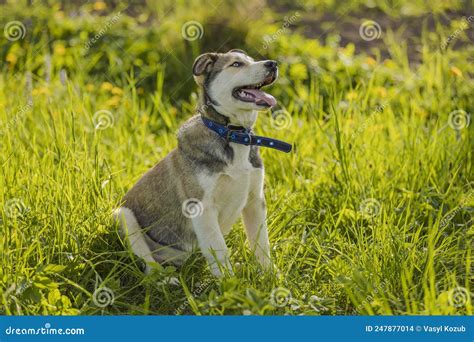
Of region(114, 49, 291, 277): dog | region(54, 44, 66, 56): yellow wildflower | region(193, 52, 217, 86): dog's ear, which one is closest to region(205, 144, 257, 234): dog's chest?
region(114, 49, 291, 277): dog

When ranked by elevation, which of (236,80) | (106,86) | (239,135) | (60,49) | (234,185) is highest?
(236,80)

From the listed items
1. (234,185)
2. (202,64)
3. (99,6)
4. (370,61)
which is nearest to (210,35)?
(99,6)

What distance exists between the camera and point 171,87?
6.96 meters

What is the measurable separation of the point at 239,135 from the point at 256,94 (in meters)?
0.22

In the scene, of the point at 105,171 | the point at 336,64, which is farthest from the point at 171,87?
the point at 105,171

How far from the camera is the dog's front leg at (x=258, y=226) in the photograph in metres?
3.99

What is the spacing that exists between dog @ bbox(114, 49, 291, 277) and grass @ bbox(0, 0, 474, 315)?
0.42 feet

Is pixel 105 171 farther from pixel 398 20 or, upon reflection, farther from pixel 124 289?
pixel 398 20

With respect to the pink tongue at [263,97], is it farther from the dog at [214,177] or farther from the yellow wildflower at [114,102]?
the yellow wildflower at [114,102]

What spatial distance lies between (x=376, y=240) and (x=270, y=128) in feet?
5.44

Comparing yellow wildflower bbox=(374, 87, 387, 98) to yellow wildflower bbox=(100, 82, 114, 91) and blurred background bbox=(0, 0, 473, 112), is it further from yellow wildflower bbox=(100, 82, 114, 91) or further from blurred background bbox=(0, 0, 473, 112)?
yellow wildflower bbox=(100, 82, 114, 91)

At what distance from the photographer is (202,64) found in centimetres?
394

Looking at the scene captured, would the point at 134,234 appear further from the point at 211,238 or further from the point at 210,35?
the point at 210,35

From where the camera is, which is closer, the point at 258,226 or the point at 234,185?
the point at 234,185
